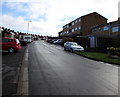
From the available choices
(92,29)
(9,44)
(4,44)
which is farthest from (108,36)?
(4,44)

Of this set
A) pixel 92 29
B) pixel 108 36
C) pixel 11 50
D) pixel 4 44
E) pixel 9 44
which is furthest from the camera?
pixel 92 29

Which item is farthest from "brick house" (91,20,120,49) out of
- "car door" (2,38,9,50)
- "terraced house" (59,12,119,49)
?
"car door" (2,38,9,50)

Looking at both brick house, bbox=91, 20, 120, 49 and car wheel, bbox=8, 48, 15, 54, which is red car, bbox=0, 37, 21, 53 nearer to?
car wheel, bbox=8, 48, 15, 54

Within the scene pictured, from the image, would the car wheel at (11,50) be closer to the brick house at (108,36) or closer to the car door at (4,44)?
the car door at (4,44)

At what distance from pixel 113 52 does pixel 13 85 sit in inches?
519

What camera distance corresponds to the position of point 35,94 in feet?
15.5

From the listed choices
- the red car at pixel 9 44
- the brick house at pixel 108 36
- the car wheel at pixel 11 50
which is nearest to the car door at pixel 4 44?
the red car at pixel 9 44

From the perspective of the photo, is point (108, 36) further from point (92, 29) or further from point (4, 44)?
point (4, 44)

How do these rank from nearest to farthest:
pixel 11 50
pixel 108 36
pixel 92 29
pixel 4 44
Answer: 1. pixel 4 44
2. pixel 11 50
3. pixel 108 36
4. pixel 92 29

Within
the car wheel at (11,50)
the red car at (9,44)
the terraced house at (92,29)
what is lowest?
the car wheel at (11,50)

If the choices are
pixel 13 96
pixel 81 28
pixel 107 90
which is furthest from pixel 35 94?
pixel 81 28

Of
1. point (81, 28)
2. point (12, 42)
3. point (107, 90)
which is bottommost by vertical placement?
point (107, 90)

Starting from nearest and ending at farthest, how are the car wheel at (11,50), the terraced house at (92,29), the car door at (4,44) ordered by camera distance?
the car door at (4,44) < the car wheel at (11,50) < the terraced house at (92,29)

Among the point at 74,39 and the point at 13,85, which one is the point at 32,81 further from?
the point at 74,39
